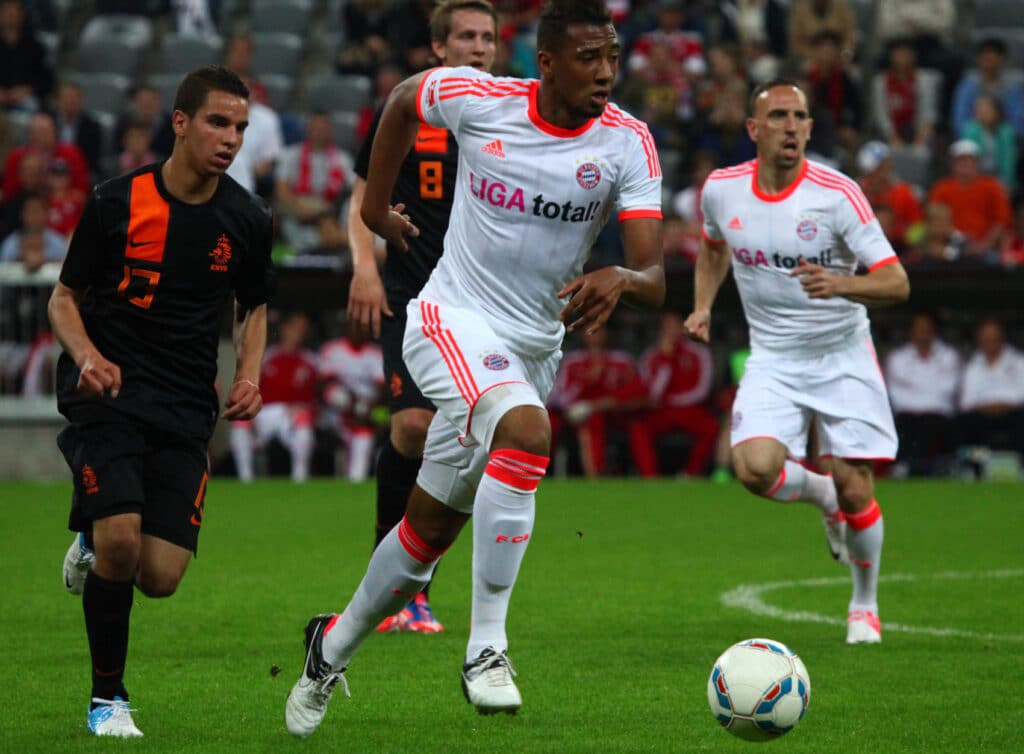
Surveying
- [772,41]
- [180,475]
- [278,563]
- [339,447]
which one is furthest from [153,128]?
[180,475]

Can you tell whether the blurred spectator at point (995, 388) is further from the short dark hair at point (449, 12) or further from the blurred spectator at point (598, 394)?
the short dark hair at point (449, 12)

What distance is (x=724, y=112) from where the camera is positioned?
1844 cm

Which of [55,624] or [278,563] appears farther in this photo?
[278,563]

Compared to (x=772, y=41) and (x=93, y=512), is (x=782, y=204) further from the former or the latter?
(x=772, y=41)

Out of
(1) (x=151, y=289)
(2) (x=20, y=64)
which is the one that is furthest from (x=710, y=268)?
(2) (x=20, y=64)

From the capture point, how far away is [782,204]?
28.2 feet

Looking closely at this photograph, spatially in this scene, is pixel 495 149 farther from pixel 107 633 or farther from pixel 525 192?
pixel 107 633

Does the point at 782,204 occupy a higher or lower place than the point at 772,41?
higher

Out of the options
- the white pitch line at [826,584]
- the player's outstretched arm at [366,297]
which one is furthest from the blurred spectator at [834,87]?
the player's outstretched arm at [366,297]

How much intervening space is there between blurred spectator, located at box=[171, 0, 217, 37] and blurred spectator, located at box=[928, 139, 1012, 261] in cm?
948

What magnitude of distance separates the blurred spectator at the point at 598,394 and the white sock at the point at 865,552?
870 centimetres

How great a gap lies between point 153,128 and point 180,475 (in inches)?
509

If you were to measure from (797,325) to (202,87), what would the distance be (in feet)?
12.3

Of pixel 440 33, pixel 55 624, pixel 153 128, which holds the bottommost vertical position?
pixel 153 128
